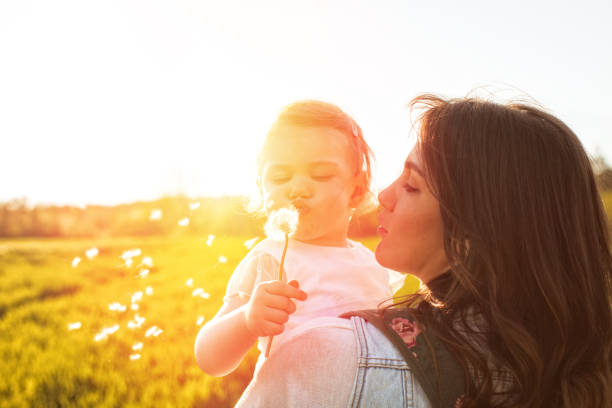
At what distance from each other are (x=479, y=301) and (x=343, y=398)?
64 cm

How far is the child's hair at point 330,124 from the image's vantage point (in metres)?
2.92

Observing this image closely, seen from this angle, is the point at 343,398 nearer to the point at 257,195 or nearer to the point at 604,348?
the point at 604,348

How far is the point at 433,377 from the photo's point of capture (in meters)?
1.54

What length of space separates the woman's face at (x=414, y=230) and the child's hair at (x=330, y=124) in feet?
2.91

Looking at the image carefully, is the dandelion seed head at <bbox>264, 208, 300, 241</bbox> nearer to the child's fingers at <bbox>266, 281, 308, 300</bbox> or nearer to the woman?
the child's fingers at <bbox>266, 281, 308, 300</bbox>

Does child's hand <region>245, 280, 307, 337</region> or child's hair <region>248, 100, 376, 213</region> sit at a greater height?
child's hair <region>248, 100, 376, 213</region>

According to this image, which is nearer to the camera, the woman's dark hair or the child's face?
the woman's dark hair

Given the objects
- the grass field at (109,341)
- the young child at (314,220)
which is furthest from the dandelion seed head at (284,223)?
the grass field at (109,341)

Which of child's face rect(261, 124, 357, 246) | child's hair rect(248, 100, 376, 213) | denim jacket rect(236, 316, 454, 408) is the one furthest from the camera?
child's hair rect(248, 100, 376, 213)

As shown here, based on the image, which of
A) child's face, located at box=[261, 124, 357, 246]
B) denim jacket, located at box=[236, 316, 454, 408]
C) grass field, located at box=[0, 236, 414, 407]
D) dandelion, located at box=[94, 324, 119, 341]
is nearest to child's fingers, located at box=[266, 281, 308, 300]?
denim jacket, located at box=[236, 316, 454, 408]

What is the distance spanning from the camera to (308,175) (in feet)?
9.07

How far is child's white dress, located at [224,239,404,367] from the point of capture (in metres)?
2.50

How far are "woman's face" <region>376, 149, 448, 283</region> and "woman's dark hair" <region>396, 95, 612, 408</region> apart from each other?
2.8 inches

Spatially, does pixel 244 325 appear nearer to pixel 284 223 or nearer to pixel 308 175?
pixel 284 223
